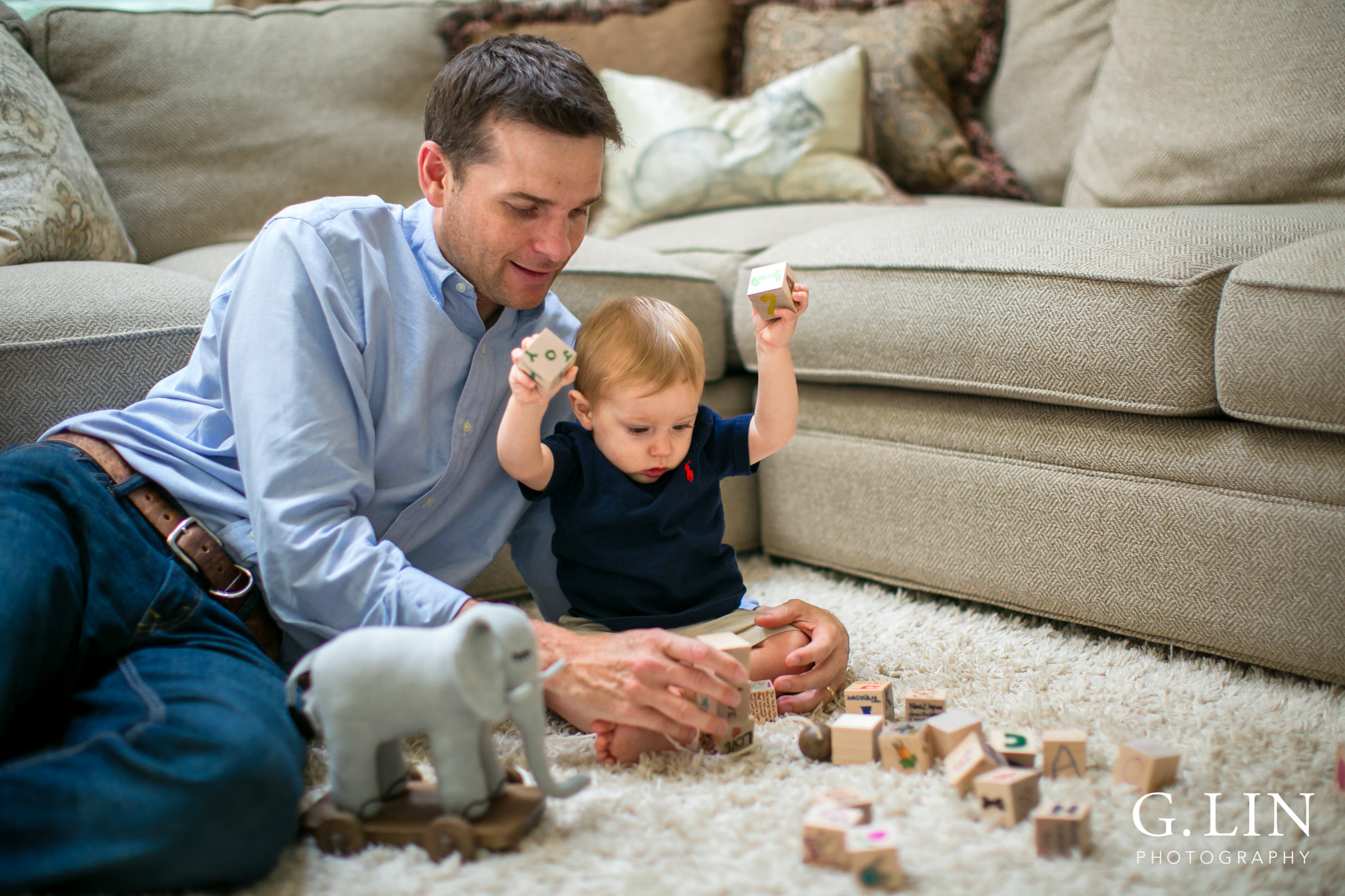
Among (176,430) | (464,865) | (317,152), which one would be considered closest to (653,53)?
(317,152)

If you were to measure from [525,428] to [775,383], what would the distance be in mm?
318

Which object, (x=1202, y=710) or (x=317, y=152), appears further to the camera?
(x=317, y=152)

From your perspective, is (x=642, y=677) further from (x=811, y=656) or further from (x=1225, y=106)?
(x=1225, y=106)

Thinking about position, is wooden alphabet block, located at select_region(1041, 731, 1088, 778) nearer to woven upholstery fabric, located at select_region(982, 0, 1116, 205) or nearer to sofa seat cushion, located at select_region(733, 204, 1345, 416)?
sofa seat cushion, located at select_region(733, 204, 1345, 416)

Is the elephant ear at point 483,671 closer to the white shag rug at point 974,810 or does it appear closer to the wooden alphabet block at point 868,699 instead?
the white shag rug at point 974,810

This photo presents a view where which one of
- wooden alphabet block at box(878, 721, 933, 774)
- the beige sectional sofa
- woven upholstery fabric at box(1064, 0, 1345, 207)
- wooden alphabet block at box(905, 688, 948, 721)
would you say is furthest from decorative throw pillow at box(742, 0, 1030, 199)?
wooden alphabet block at box(878, 721, 933, 774)

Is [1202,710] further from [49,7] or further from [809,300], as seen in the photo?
[49,7]

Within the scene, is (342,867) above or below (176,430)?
below

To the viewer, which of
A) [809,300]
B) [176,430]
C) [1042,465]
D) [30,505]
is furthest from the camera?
[809,300]

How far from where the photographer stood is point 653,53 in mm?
2305

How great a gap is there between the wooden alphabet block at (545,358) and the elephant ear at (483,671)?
304mm

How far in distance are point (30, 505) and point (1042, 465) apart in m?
1.25

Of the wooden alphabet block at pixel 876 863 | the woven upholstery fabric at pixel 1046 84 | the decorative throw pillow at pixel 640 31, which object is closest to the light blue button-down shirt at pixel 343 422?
the wooden alphabet block at pixel 876 863

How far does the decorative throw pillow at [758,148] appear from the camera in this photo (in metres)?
2.14
